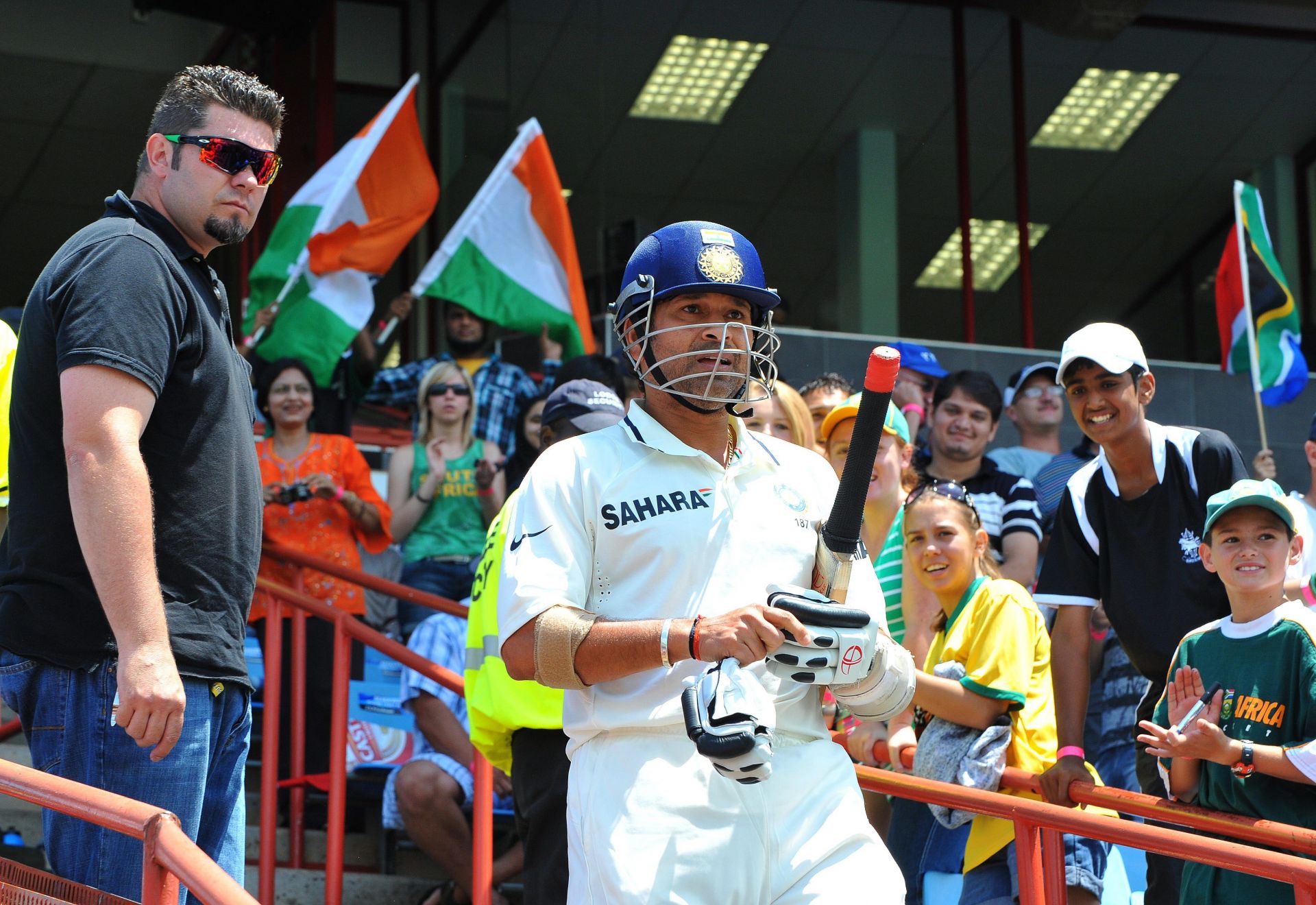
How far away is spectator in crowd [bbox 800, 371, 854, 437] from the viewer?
20.6 ft

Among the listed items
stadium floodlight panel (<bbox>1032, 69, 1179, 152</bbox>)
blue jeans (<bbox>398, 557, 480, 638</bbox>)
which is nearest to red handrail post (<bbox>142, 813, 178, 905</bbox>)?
blue jeans (<bbox>398, 557, 480, 638</bbox>)

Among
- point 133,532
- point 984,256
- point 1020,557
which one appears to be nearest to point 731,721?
point 133,532

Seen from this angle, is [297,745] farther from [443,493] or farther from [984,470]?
[984,470]

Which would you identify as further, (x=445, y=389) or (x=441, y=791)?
(x=445, y=389)

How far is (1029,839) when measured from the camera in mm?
3668

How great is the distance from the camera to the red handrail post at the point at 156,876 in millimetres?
2539

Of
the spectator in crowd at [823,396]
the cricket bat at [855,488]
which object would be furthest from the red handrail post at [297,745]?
the cricket bat at [855,488]

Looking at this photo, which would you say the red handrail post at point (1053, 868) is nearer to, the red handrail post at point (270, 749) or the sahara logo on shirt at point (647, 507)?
the sahara logo on shirt at point (647, 507)

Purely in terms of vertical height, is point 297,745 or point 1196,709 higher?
point 297,745

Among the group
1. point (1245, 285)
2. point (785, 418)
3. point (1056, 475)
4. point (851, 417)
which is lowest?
point (851, 417)

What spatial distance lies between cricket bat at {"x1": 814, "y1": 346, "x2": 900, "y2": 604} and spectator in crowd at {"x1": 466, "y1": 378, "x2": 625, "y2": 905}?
969 mm

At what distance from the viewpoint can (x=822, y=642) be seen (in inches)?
102

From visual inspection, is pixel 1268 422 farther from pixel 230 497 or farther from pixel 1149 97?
pixel 230 497

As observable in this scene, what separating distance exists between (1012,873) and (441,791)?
7.43 ft
